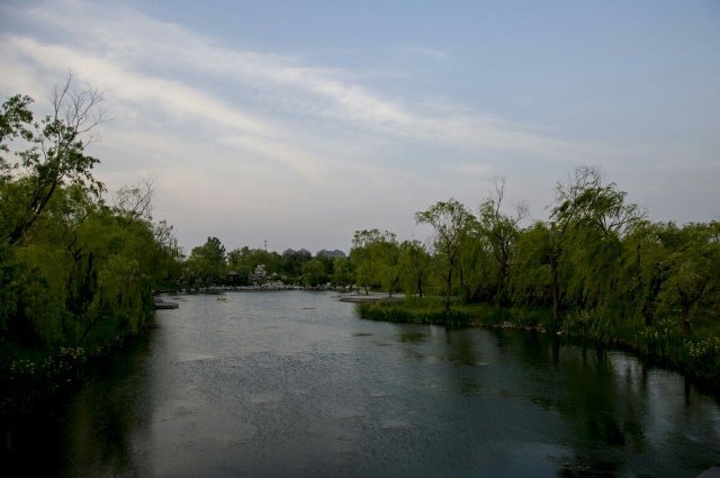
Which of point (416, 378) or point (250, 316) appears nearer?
point (416, 378)

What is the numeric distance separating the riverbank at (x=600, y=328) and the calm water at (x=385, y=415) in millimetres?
1109

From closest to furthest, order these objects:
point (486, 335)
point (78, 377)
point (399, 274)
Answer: point (78, 377), point (486, 335), point (399, 274)

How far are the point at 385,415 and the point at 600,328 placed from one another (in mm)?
17981

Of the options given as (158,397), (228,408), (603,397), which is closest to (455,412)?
(603,397)

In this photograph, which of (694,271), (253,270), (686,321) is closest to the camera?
(694,271)

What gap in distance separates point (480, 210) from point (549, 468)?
30795 mm

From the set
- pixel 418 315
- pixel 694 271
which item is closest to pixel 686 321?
pixel 694 271

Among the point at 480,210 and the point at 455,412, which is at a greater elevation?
the point at 480,210

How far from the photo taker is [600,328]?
91.9 ft

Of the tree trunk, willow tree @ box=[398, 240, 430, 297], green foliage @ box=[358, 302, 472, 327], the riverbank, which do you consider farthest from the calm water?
willow tree @ box=[398, 240, 430, 297]

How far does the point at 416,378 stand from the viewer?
1961 cm

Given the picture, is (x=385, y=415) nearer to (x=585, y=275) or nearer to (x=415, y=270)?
(x=585, y=275)

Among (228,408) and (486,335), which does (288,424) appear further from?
(486,335)

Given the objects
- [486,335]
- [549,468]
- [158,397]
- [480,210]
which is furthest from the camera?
[480,210]
